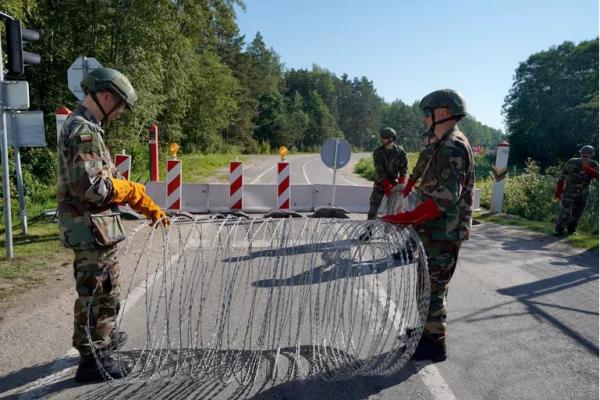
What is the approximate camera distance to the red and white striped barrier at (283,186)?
1046 centimetres

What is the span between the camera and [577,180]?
8992mm

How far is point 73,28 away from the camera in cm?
1669

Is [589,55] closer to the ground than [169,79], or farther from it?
farther from it

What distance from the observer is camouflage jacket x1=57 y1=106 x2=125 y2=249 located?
2910mm

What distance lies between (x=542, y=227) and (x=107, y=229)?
9.67 meters

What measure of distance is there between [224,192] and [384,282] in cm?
625

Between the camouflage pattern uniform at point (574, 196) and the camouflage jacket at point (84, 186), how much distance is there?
8.91m

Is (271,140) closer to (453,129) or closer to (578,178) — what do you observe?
(578,178)

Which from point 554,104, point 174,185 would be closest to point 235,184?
point 174,185

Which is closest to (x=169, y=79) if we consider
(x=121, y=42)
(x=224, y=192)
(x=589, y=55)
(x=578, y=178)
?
(x=121, y=42)

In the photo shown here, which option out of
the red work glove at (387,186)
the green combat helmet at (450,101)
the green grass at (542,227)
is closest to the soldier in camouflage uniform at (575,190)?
the green grass at (542,227)

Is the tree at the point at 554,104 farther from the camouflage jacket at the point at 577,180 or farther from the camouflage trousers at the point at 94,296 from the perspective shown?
the camouflage trousers at the point at 94,296

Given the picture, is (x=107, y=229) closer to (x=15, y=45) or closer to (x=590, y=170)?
(x=15, y=45)

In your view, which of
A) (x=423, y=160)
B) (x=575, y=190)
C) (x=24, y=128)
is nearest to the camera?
(x=423, y=160)
